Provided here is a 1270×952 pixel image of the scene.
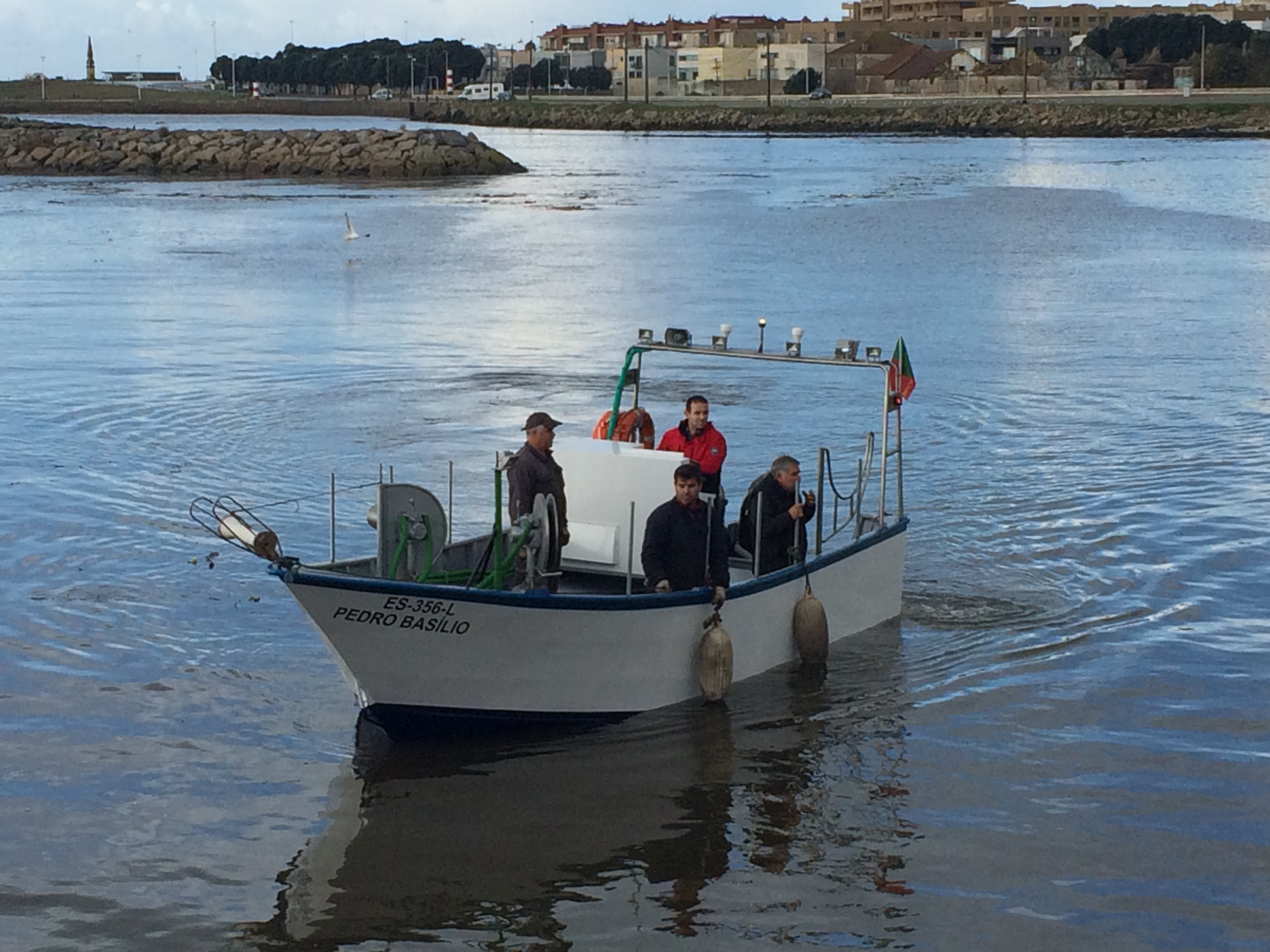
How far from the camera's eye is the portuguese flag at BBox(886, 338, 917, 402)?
1298 cm

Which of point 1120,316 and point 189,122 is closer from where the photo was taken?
point 1120,316

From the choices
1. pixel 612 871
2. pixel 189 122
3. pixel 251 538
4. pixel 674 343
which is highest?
pixel 189 122

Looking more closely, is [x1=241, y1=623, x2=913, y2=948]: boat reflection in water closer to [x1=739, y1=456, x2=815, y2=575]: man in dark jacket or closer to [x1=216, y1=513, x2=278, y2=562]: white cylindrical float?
[x1=739, y1=456, x2=815, y2=575]: man in dark jacket

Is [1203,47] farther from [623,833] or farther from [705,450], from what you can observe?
[623,833]

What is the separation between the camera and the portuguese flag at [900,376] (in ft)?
42.6

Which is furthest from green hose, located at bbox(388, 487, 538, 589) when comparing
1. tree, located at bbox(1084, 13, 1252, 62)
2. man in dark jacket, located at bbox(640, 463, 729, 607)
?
tree, located at bbox(1084, 13, 1252, 62)

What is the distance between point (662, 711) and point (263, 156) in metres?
77.2

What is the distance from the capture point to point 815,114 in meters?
158

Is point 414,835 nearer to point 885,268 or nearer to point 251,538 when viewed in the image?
point 251,538

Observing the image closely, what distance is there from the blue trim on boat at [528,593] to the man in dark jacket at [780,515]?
29 centimetres

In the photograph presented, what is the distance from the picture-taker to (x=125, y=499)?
1727 centimetres

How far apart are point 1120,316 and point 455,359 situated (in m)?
13.1

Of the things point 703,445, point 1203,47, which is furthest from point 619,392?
point 1203,47

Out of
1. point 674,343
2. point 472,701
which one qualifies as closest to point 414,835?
point 472,701
